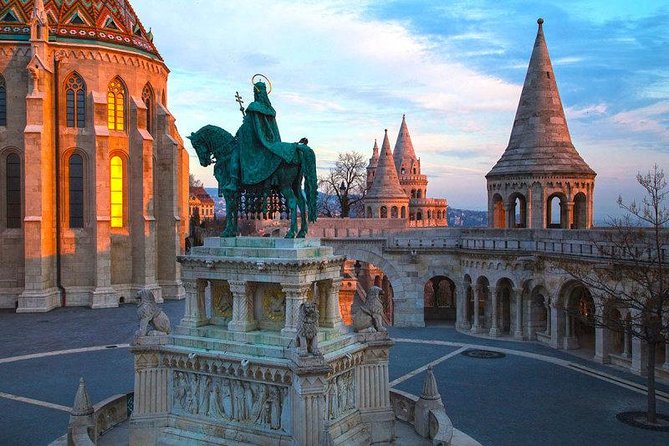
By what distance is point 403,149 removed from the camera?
61.5m

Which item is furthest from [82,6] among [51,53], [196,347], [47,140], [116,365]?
[196,347]

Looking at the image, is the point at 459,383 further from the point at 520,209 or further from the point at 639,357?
the point at 520,209

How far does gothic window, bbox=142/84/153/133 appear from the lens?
114ft

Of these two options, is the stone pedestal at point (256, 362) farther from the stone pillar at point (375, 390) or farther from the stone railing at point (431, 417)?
the stone railing at point (431, 417)

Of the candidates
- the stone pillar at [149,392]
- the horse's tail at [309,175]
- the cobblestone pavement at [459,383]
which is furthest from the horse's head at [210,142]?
the cobblestone pavement at [459,383]

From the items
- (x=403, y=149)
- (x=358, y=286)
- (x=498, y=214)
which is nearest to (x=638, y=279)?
(x=498, y=214)

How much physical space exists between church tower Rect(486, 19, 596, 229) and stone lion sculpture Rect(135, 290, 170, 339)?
824 inches

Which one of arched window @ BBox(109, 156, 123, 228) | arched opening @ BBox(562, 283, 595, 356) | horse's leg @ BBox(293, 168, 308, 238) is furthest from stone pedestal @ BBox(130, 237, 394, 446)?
arched window @ BBox(109, 156, 123, 228)

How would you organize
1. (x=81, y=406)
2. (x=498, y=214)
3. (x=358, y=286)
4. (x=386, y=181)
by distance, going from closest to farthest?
(x=81, y=406)
(x=498, y=214)
(x=358, y=286)
(x=386, y=181)

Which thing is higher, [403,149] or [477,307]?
[403,149]

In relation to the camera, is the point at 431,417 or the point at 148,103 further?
the point at 148,103

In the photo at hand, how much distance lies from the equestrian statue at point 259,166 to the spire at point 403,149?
50.0 metres

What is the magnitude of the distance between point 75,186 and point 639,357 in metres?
27.1

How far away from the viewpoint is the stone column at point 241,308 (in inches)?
423
